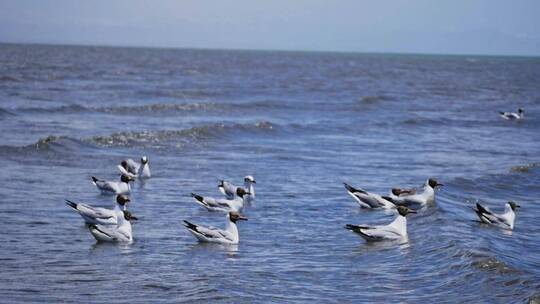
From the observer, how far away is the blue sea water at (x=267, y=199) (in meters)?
10.2

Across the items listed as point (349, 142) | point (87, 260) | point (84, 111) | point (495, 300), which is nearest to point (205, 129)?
point (349, 142)

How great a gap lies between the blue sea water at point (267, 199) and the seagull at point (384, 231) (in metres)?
0.17

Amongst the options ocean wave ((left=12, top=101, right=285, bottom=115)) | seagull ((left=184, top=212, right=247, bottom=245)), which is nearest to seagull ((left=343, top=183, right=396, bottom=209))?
seagull ((left=184, top=212, right=247, bottom=245))

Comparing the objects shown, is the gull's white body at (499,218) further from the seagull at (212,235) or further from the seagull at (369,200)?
the seagull at (212,235)

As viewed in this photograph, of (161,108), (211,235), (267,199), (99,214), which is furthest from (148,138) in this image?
(211,235)

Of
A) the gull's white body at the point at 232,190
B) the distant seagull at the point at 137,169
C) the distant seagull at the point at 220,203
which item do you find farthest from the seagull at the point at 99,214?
the distant seagull at the point at 137,169

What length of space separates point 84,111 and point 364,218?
64.3 feet

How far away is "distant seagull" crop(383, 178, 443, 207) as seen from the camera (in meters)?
15.8

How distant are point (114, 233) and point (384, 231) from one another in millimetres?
3882

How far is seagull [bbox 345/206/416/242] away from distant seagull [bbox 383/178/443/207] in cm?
229

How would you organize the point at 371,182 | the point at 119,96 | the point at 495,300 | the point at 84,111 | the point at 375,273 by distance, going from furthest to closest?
the point at 119,96 → the point at 84,111 → the point at 371,182 → the point at 375,273 → the point at 495,300

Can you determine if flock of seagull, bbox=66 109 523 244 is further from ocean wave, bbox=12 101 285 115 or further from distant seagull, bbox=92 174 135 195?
ocean wave, bbox=12 101 285 115

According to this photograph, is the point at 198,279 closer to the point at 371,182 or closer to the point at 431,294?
the point at 431,294

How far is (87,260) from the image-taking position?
36.3ft
